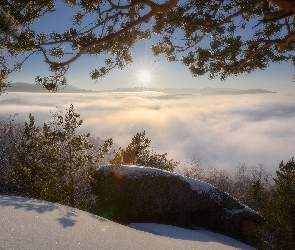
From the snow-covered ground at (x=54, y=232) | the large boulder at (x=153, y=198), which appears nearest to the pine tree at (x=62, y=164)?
the large boulder at (x=153, y=198)

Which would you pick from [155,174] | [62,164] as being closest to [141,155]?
[155,174]

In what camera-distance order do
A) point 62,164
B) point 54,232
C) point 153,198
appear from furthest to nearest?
point 153,198 → point 62,164 → point 54,232

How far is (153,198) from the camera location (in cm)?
1129

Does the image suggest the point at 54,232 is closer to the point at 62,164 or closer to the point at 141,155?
the point at 62,164

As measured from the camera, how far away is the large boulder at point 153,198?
440 inches

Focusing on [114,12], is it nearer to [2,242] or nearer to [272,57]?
[272,57]

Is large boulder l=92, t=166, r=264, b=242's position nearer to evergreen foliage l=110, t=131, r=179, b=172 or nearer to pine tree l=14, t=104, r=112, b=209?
pine tree l=14, t=104, r=112, b=209

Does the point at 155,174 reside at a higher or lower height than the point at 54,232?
lower

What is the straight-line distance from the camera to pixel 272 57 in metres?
9.27

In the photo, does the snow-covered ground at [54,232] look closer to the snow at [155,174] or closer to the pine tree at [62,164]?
the pine tree at [62,164]

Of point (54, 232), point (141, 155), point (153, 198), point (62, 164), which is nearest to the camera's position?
point (54, 232)

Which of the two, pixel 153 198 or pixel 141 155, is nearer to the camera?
pixel 153 198

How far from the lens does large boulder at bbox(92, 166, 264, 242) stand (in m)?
11.2

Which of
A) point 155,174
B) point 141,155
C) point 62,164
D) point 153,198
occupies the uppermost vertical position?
point 62,164
